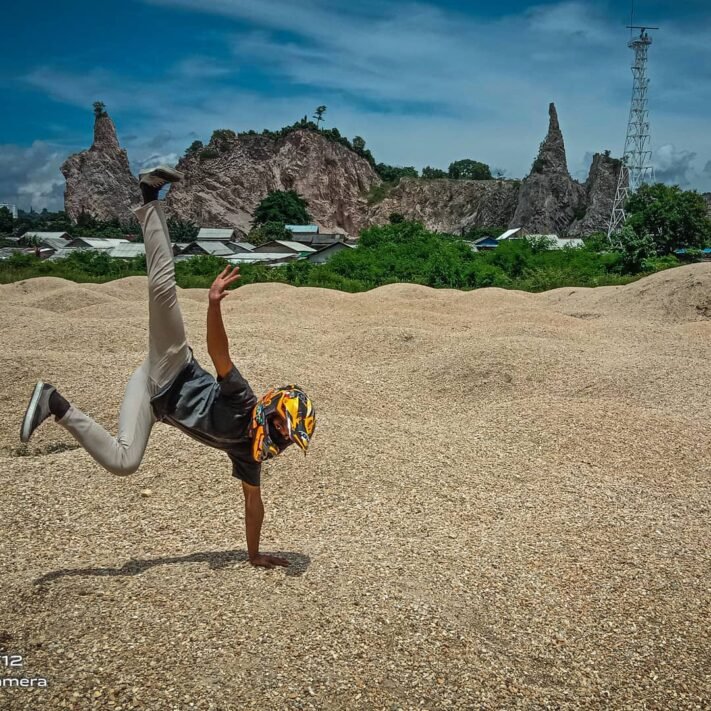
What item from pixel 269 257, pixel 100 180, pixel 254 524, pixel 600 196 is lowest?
pixel 254 524

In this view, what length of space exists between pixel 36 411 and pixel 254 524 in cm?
128

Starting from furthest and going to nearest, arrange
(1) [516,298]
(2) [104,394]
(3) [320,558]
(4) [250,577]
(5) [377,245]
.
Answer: (5) [377,245] → (1) [516,298] → (2) [104,394] → (3) [320,558] → (4) [250,577]

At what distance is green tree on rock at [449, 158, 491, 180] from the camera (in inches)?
3644

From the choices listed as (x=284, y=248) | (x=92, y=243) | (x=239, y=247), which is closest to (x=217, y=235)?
(x=239, y=247)

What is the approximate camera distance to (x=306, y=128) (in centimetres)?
7794

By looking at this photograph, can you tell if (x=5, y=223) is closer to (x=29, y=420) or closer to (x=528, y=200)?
(x=528, y=200)

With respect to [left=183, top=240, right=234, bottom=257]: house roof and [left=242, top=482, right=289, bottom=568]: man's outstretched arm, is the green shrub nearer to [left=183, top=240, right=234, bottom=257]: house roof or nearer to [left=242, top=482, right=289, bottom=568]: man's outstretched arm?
[left=183, top=240, right=234, bottom=257]: house roof

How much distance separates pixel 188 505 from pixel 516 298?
14.3 meters

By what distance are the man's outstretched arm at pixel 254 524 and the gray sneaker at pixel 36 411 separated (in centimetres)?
105

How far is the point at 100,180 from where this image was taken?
88.4m

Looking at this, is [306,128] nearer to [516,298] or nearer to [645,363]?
[516,298]

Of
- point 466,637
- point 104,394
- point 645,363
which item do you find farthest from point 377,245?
point 466,637

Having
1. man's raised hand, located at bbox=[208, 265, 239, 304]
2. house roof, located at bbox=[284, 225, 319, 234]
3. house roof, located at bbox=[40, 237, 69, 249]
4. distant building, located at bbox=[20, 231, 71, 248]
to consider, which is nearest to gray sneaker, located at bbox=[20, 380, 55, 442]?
man's raised hand, located at bbox=[208, 265, 239, 304]

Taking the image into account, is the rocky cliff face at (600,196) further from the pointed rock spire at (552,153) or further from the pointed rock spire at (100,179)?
the pointed rock spire at (100,179)
